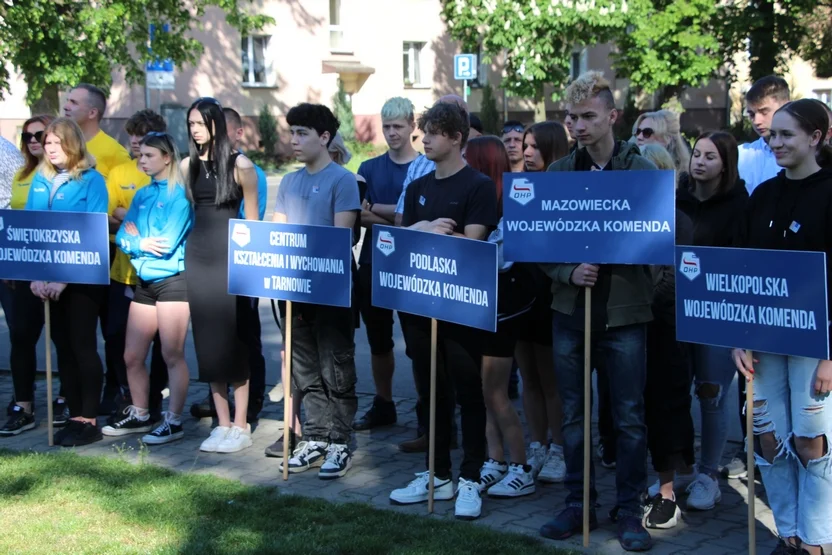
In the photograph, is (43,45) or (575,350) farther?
(43,45)

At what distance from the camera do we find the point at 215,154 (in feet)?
21.6

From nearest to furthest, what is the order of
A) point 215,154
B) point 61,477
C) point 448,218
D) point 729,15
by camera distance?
point 448,218, point 61,477, point 215,154, point 729,15

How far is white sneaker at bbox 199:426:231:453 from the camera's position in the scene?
22.2 ft

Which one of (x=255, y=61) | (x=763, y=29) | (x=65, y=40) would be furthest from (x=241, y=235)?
(x=255, y=61)

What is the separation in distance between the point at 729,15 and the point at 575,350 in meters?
31.9

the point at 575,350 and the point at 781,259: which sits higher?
the point at 781,259

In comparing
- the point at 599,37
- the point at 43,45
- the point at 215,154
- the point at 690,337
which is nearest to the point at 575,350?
the point at 690,337

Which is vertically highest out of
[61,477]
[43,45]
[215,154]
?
[43,45]

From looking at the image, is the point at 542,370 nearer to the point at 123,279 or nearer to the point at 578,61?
the point at 123,279

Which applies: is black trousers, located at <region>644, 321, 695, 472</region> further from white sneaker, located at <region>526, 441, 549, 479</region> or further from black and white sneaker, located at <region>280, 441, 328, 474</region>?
black and white sneaker, located at <region>280, 441, 328, 474</region>

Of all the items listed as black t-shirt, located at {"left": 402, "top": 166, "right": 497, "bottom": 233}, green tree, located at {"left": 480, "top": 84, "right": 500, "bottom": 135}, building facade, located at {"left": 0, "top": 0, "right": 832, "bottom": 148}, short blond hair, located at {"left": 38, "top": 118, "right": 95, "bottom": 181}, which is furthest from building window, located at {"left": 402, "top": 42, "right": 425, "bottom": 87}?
black t-shirt, located at {"left": 402, "top": 166, "right": 497, "bottom": 233}

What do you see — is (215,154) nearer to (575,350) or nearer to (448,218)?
(448,218)

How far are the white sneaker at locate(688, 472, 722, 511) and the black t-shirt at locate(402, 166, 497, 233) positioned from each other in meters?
1.72

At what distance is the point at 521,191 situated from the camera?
17.1 feet
